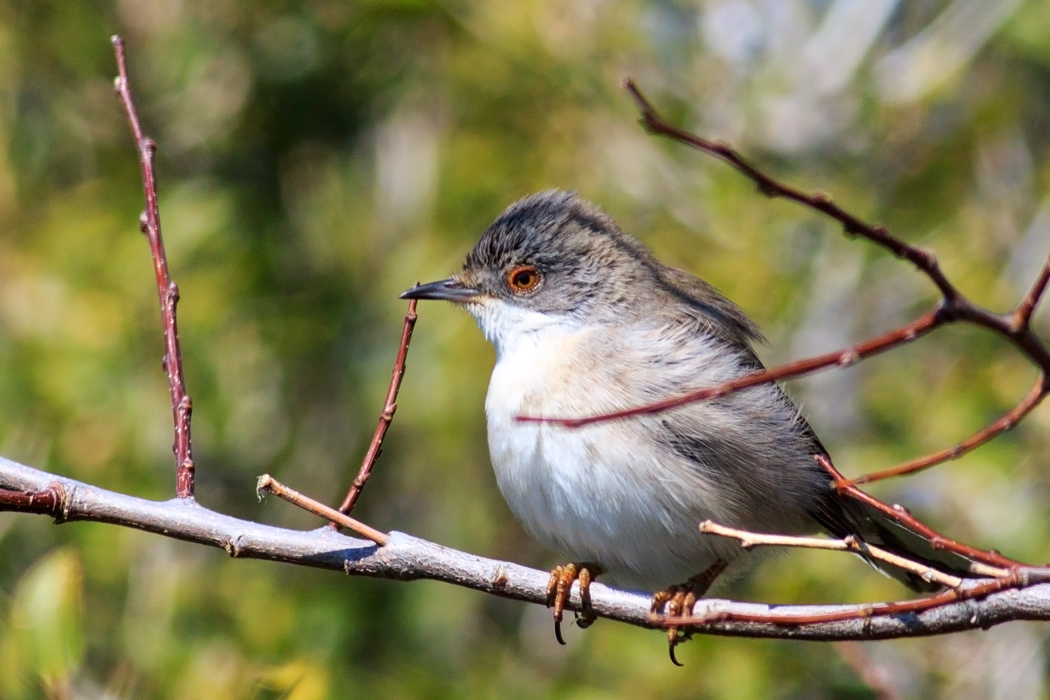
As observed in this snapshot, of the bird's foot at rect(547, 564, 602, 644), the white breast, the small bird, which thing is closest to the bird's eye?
the small bird

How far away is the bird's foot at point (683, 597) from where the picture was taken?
3.43 metres

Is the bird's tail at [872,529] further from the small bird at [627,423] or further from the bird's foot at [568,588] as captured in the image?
the bird's foot at [568,588]

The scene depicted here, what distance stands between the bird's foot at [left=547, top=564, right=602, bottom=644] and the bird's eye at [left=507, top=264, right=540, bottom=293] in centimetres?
124

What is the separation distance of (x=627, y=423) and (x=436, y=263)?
9.76ft

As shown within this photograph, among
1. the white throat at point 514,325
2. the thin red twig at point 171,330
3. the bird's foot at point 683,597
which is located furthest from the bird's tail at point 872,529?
the thin red twig at point 171,330

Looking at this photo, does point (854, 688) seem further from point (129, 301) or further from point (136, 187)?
point (136, 187)

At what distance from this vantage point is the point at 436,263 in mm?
6594

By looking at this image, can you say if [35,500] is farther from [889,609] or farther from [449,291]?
[449,291]

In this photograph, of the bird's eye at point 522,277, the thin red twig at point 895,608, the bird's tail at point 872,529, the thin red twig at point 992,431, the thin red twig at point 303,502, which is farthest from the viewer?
the bird's eye at point 522,277

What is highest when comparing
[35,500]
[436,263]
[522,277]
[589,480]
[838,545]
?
[436,263]

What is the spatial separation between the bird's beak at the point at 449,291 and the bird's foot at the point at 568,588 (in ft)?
4.12

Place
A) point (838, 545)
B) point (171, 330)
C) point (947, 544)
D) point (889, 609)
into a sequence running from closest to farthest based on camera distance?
point (947, 544) < point (838, 545) < point (889, 609) < point (171, 330)

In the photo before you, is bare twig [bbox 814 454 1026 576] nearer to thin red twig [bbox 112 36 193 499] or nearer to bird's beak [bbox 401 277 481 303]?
thin red twig [bbox 112 36 193 499]

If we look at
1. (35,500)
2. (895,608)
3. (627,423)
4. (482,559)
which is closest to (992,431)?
(895,608)
